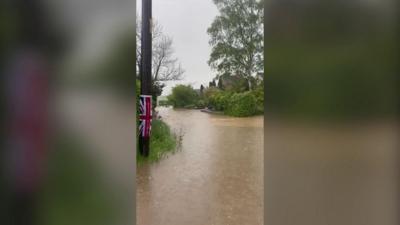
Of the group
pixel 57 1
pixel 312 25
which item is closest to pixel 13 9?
pixel 57 1

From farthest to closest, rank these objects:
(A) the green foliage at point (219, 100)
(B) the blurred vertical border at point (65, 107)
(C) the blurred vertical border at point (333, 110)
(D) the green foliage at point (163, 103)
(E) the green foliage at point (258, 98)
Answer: (D) the green foliage at point (163, 103) → (A) the green foliage at point (219, 100) → (E) the green foliage at point (258, 98) → (C) the blurred vertical border at point (333, 110) → (B) the blurred vertical border at point (65, 107)

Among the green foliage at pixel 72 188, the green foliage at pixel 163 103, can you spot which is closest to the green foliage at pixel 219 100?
the green foliage at pixel 163 103

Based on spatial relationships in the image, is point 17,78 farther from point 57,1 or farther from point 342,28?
point 342,28

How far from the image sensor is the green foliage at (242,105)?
2.28m

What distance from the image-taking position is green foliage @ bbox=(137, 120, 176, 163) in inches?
103

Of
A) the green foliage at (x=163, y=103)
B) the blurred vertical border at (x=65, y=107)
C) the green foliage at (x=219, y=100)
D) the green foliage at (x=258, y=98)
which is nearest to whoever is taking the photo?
the blurred vertical border at (x=65, y=107)

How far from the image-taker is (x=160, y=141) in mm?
2672

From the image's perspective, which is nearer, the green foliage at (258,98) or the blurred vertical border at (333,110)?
the blurred vertical border at (333,110)

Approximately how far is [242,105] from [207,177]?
623 mm

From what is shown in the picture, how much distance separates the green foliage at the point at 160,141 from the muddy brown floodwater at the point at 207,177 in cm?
6

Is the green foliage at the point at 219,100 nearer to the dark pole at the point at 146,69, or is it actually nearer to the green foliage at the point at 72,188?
the dark pole at the point at 146,69

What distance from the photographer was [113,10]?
2.70ft

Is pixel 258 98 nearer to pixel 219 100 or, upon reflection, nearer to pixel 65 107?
pixel 219 100

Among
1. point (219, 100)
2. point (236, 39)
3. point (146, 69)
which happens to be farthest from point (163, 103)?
point (236, 39)
